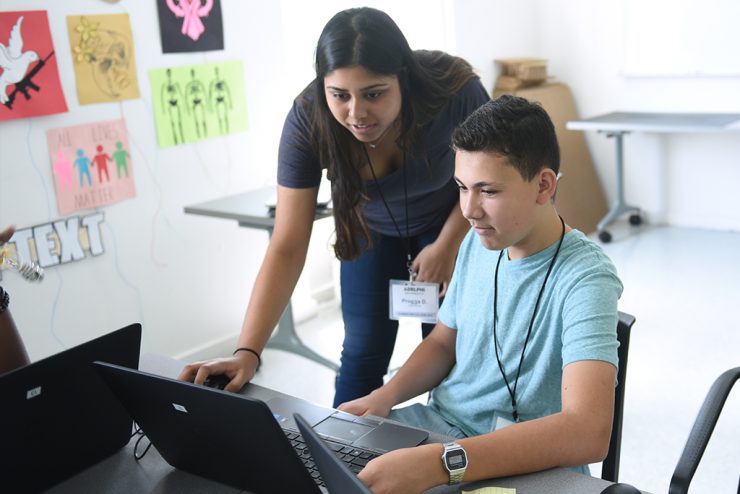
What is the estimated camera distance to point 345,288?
6.51ft

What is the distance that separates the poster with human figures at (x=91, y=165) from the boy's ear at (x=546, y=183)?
202cm

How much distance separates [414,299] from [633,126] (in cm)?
288

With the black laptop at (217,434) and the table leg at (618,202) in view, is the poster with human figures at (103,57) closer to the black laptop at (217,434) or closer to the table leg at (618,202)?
the black laptop at (217,434)

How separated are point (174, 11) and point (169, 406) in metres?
2.35

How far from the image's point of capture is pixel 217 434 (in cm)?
104

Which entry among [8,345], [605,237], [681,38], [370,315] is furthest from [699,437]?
[681,38]

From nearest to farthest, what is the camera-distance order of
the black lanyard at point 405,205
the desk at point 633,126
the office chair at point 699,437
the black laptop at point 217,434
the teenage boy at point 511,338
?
the black laptop at point 217,434 < the teenage boy at point 511,338 < the office chair at point 699,437 < the black lanyard at point 405,205 < the desk at point 633,126

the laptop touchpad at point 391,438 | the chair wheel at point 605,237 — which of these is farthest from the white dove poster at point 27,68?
the chair wheel at point 605,237

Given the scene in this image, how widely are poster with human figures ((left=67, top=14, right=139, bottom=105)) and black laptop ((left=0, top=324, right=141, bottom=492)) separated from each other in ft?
6.20

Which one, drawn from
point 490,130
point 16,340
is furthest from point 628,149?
point 16,340

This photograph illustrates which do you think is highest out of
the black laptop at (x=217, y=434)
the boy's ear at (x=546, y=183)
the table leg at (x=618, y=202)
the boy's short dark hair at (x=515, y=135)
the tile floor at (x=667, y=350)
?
the boy's short dark hair at (x=515, y=135)

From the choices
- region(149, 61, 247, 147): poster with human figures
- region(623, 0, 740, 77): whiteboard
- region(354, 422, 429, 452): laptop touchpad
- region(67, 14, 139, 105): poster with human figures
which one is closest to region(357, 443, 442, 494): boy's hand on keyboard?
region(354, 422, 429, 452): laptop touchpad

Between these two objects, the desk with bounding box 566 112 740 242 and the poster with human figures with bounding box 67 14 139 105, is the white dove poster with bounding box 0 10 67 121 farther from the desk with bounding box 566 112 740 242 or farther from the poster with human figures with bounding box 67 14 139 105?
the desk with bounding box 566 112 740 242

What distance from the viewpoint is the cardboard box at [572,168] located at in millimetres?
4766
